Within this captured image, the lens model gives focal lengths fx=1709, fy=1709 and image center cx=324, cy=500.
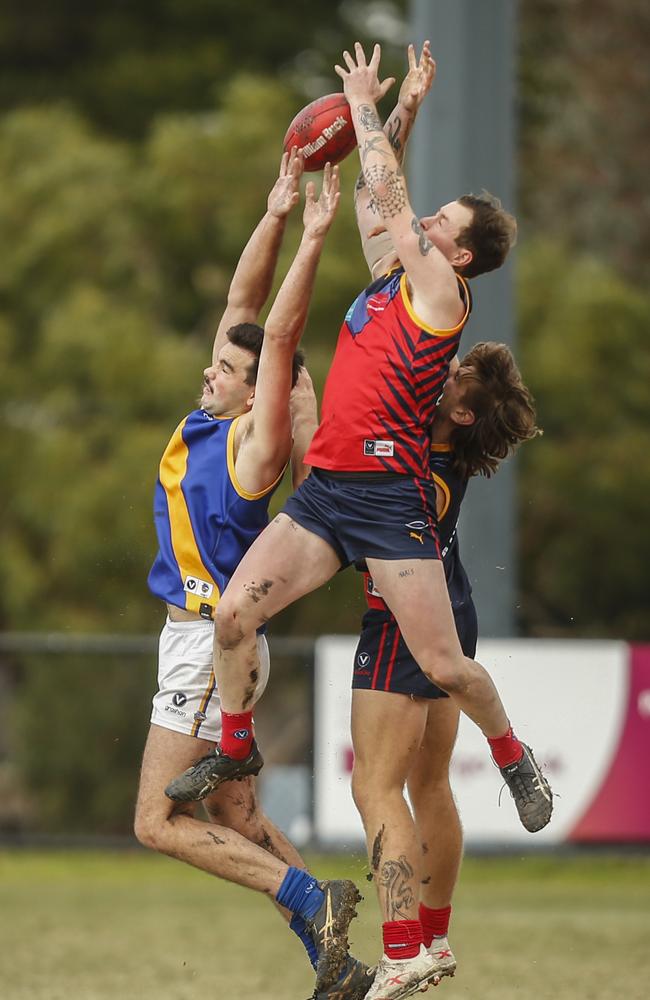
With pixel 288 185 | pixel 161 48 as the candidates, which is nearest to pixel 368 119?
pixel 288 185

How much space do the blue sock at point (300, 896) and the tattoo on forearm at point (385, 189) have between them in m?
2.22

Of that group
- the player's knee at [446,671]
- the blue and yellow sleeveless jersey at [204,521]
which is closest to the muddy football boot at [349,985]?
the player's knee at [446,671]

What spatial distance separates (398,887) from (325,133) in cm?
261

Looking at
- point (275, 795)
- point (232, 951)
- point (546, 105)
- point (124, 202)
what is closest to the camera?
point (232, 951)

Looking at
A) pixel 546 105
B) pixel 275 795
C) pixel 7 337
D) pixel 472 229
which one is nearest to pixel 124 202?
pixel 7 337

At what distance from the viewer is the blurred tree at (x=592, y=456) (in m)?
15.8

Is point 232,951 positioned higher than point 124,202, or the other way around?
point 124,202

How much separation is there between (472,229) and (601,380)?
34.3 feet

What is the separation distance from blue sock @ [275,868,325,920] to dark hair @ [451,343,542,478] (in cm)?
158

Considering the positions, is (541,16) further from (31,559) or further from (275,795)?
(275,795)

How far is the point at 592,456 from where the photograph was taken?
15.9 metres

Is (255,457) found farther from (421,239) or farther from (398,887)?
(398,887)

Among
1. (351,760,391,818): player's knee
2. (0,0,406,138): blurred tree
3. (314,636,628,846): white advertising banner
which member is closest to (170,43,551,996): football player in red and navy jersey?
(351,760,391,818): player's knee

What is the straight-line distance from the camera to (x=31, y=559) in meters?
15.8
